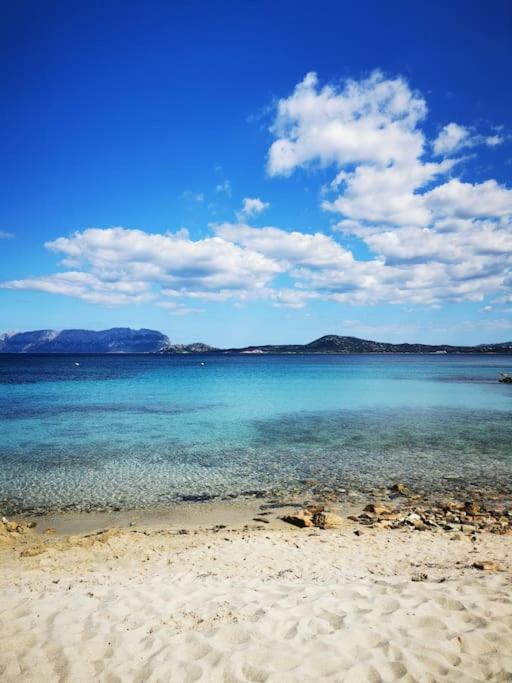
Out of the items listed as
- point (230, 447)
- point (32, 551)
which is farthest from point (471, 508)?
point (32, 551)

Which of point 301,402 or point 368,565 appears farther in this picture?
point 301,402

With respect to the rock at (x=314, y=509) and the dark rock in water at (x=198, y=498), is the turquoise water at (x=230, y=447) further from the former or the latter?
the rock at (x=314, y=509)

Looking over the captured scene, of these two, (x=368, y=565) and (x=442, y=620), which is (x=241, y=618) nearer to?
(x=442, y=620)

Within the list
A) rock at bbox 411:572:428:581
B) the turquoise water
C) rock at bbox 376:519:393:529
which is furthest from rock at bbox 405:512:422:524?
rock at bbox 411:572:428:581

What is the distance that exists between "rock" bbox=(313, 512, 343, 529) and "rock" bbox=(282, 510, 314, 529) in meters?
0.18

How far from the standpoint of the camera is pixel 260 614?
651cm

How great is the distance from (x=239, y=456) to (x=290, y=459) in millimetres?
2554

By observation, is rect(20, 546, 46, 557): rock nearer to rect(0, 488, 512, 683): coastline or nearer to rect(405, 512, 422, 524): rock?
rect(0, 488, 512, 683): coastline

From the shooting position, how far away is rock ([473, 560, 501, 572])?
8125 millimetres

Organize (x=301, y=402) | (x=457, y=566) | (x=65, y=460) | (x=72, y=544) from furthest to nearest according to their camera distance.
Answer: (x=301, y=402) < (x=65, y=460) < (x=72, y=544) < (x=457, y=566)

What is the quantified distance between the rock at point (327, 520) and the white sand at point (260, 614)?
1573mm

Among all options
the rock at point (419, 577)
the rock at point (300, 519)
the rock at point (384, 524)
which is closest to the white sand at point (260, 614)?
the rock at point (419, 577)

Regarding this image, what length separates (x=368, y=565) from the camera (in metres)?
8.78

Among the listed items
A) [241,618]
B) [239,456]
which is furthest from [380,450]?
[241,618]
